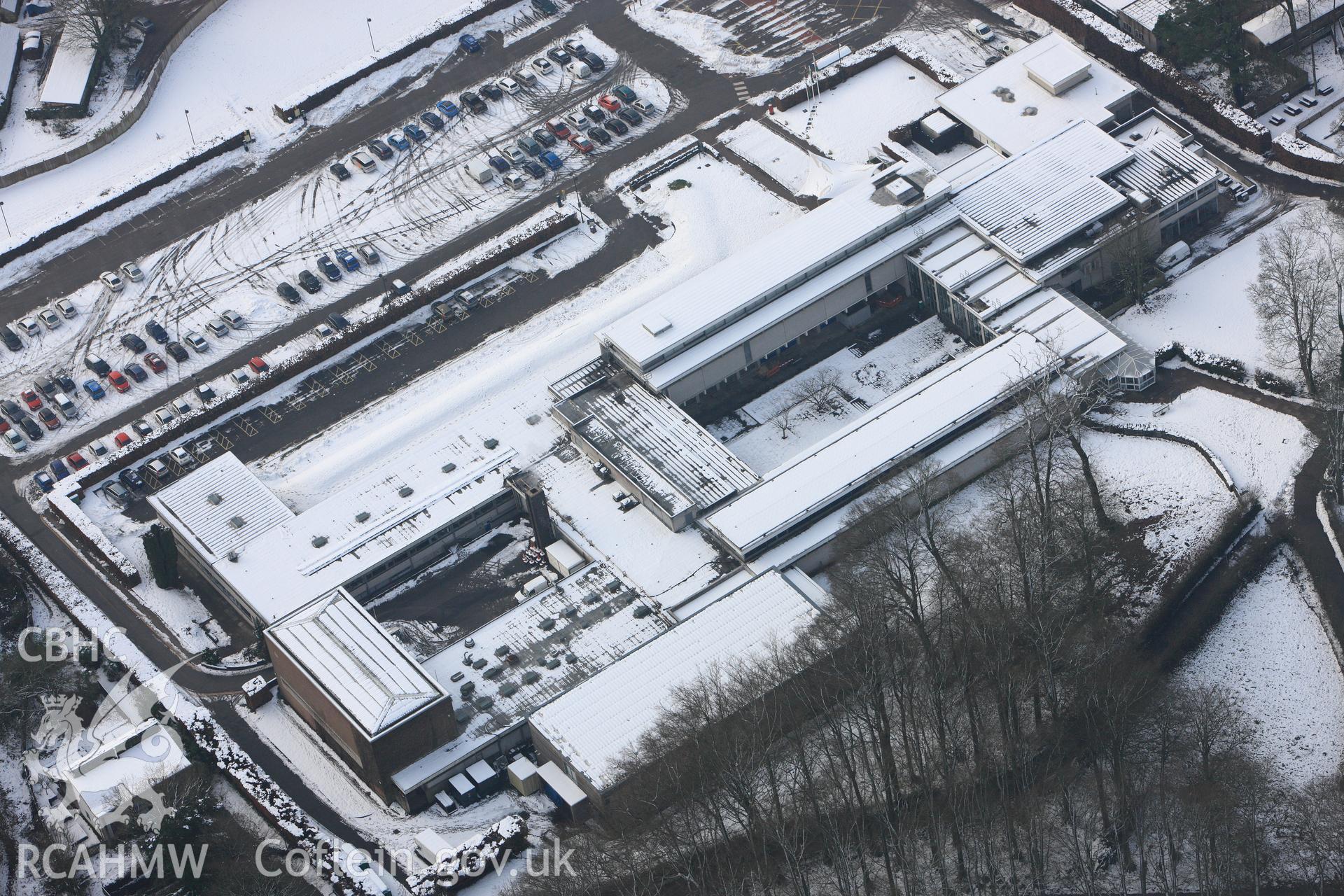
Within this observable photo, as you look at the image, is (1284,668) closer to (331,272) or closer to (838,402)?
(838,402)

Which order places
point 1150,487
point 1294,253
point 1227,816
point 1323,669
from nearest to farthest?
point 1227,816
point 1323,669
point 1150,487
point 1294,253

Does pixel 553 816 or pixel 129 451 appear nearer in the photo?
pixel 553 816

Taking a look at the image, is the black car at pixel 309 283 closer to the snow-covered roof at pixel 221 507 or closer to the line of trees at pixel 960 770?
the snow-covered roof at pixel 221 507

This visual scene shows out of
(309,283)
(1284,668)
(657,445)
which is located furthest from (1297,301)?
(309,283)

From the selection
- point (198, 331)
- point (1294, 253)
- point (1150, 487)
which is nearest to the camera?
point (1150, 487)

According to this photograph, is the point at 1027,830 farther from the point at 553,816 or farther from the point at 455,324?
the point at 455,324

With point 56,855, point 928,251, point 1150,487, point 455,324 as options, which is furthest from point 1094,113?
point 56,855

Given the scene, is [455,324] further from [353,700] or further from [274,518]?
[353,700]
